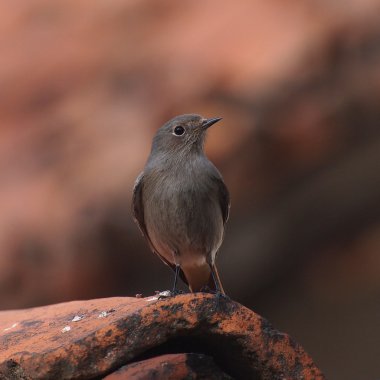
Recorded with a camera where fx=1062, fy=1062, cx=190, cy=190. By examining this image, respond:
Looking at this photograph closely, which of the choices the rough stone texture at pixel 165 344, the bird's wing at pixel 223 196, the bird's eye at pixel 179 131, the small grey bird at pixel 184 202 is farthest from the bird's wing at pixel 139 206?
the rough stone texture at pixel 165 344

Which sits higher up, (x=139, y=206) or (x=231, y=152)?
(x=231, y=152)

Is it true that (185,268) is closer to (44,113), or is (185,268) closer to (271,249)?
(271,249)

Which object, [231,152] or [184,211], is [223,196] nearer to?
[184,211]

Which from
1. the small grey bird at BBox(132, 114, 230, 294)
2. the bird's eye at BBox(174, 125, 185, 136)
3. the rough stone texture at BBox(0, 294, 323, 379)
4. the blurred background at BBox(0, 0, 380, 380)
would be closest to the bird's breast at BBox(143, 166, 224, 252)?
the small grey bird at BBox(132, 114, 230, 294)

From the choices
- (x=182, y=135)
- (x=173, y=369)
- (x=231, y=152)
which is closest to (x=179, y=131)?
(x=182, y=135)

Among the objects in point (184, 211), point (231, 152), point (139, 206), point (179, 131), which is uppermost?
point (179, 131)

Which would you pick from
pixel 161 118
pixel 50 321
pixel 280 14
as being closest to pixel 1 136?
pixel 161 118

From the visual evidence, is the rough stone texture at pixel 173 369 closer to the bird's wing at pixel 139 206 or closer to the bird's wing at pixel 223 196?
the bird's wing at pixel 223 196

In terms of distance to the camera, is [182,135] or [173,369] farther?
[182,135]
